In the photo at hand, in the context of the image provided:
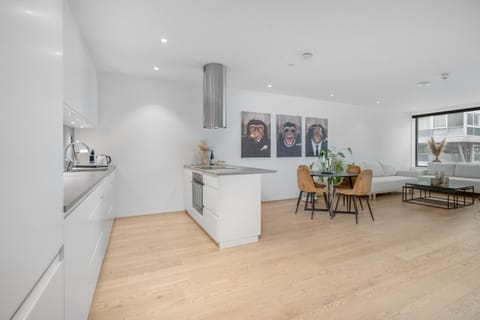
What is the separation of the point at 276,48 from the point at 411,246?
295cm

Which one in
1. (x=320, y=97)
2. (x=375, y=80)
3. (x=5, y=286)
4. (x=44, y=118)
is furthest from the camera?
(x=320, y=97)

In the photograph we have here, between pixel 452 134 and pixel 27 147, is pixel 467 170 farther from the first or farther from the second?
pixel 27 147

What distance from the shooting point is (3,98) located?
0.53 m

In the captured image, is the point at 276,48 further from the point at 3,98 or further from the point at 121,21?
the point at 3,98

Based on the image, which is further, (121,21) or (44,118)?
(121,21)

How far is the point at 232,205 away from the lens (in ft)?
8.94

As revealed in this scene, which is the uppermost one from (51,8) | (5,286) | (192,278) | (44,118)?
(51,8)

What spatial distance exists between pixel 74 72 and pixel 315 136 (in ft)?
16.7

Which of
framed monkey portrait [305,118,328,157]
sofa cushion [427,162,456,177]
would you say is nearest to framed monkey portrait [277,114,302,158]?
framed monkey portrait [305,118,328,157]

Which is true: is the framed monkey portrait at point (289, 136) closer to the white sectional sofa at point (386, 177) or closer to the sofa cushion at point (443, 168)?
the white sectional sofa at point (386, 177)

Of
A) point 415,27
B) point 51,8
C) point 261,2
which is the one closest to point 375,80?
point 415,27

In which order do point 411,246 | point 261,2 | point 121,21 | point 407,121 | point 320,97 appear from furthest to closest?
point 407,121 < point 320,97 < point 411,246 < point 121,21 < point 261,2

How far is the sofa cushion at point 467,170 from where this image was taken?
5.89 m

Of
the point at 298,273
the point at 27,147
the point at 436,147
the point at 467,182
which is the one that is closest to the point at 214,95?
the point at 298,273
